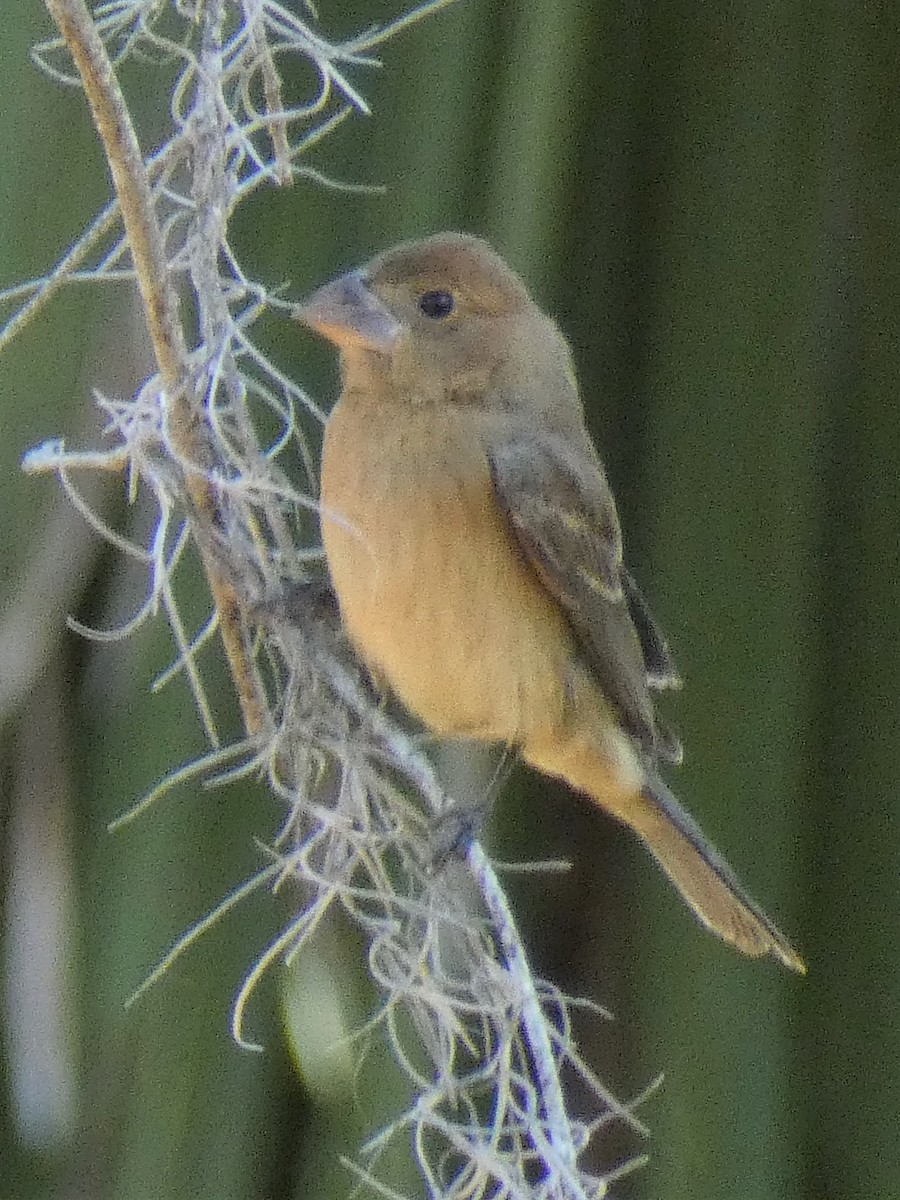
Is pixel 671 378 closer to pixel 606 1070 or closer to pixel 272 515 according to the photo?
pixel 272 515

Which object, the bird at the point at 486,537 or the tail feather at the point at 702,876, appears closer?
the bird at the point at 486,537

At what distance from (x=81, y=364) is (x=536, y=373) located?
440 millimetres

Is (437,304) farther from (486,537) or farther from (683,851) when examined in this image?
(683,851)

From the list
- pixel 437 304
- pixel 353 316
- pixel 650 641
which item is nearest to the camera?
pixel 353 316

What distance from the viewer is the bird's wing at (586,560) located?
1393 millimetres

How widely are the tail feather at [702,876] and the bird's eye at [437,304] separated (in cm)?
55

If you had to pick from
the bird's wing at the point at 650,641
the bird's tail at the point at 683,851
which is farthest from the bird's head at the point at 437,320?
the bird's tail at the point at 683,851

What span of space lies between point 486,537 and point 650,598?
0.31m

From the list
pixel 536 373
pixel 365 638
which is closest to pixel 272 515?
pixel 365 638

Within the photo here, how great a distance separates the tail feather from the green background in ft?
0.17

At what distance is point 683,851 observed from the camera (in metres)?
1.56

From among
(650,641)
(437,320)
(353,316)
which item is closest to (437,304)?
(437,320)

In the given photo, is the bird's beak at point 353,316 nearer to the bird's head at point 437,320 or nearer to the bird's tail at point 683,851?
the bird's head at point 437,320

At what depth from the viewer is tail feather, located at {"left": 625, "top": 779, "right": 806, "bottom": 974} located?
144cm
